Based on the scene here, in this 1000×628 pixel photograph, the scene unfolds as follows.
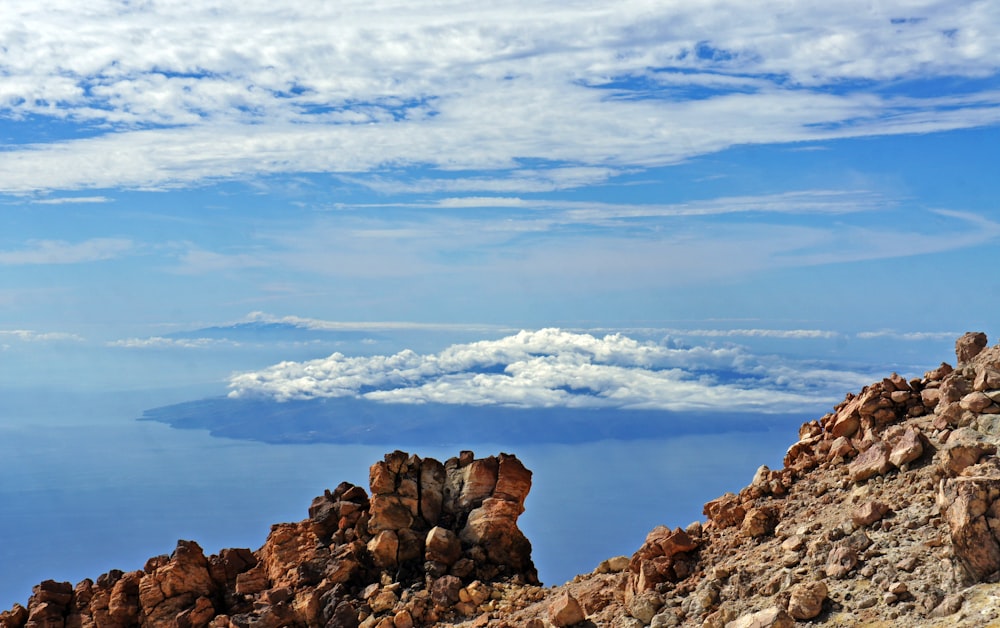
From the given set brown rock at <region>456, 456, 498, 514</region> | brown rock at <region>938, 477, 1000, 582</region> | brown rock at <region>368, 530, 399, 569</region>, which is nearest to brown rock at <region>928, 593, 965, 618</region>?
brown rock at <region>938, 477, 1000, 582</region>

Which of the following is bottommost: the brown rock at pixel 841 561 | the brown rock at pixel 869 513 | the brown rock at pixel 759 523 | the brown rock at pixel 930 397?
the brown rock at pixel 841 561

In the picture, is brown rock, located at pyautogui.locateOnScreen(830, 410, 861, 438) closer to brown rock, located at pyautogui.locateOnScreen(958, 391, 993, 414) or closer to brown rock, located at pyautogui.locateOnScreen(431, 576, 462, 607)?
brown rock, located at pyautogui.locateOnScreen(958, 391, 993, 414)

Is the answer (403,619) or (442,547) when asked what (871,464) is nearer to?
(442,547)

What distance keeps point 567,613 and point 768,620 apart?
9.61 m

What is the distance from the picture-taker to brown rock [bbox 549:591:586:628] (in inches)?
1754

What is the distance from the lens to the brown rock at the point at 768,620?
37.1 meters

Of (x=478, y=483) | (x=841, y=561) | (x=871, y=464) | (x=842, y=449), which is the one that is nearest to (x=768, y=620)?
(x=841, y=561)

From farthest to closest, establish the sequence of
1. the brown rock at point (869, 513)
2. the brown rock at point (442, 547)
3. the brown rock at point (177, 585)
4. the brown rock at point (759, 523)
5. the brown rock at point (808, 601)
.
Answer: the brown rock at point (177, 585) → the brown rock at point (442, 547) → the brown rock at point (759, 523) → the brown rock at point (869, 513) → the brown rock at point (808, 601)

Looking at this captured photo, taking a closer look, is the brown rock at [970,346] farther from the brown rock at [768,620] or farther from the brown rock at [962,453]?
the brown rock at [768,620]

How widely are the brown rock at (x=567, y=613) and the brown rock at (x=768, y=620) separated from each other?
26.1 feet

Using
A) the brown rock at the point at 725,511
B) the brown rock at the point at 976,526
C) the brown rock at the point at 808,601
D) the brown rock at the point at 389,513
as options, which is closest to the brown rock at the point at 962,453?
the brown rock at the point at 976,526

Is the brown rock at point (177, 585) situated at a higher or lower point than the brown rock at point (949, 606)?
higher

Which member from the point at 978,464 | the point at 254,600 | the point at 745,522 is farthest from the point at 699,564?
the point at 254,600

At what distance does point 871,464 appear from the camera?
44.0 metres
